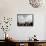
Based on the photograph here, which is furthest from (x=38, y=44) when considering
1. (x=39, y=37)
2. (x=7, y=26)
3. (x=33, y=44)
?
(x=7, y=26)

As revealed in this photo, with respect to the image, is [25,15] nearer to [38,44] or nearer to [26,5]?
[26,5]

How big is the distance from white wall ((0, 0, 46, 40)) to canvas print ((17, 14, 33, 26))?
0.10 metres

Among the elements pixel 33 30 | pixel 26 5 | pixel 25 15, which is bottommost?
pixel 33 30

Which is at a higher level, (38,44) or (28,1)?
(28,1)

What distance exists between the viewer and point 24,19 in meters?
4.51

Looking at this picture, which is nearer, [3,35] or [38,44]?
[38,44]

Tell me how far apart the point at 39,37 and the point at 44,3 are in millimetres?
1161

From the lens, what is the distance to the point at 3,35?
4.48 meters

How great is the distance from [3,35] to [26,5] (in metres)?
1.27

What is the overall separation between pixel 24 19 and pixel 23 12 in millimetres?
239

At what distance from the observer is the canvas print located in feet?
14.8

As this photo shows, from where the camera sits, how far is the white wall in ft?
14.7

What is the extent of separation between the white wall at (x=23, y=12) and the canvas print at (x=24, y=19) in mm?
101

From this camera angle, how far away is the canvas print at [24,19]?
4500 mm
